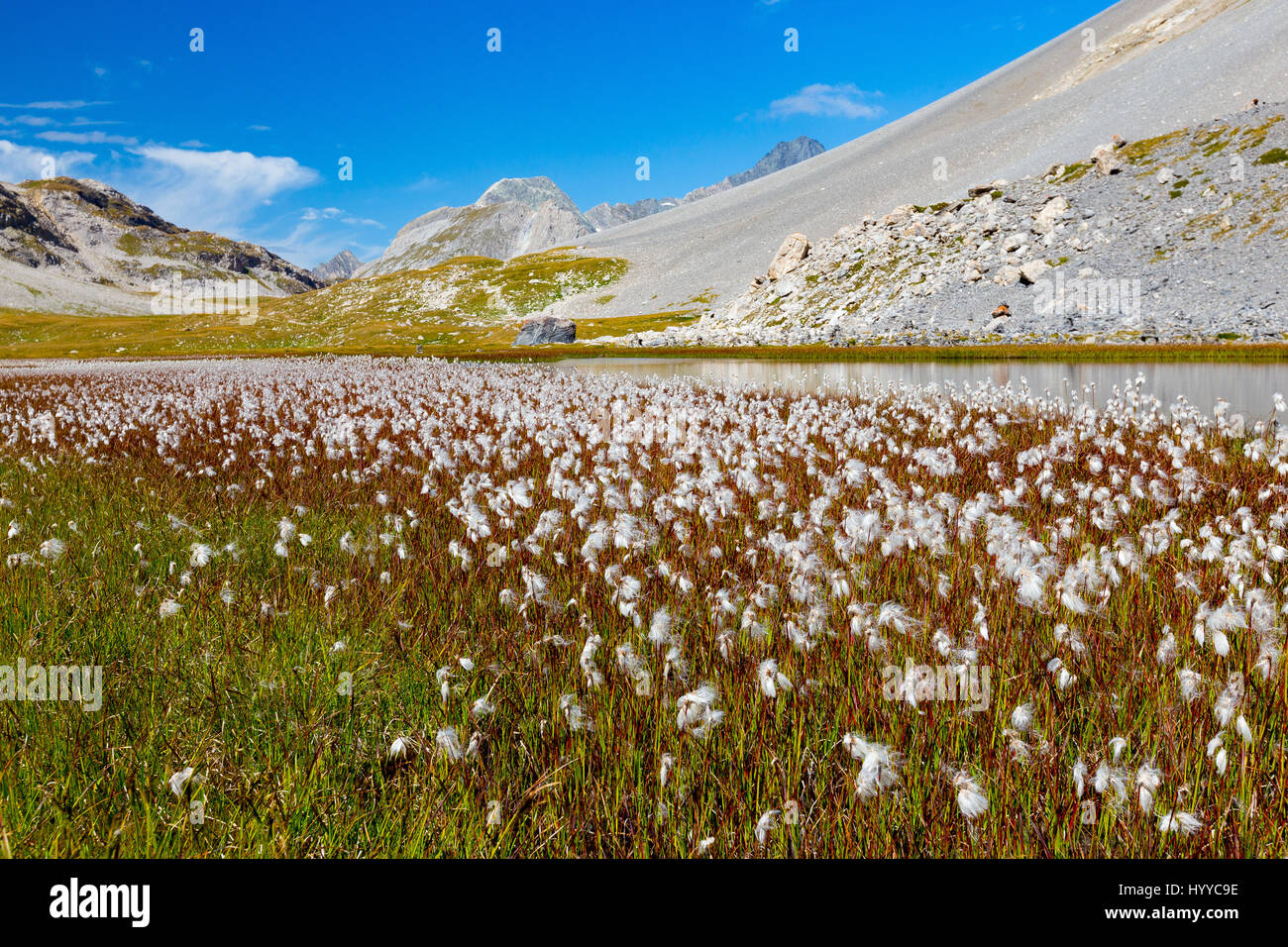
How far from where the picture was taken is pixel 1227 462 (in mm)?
8570

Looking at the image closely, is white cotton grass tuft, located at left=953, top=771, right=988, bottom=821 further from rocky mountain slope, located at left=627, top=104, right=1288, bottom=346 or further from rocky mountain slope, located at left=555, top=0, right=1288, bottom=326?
rocky mountain slope, located at left=555, top=0, right=1288, bottom=326

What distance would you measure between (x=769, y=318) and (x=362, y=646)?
7390 cm

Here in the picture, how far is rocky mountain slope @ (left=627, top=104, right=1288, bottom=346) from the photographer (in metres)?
47.9

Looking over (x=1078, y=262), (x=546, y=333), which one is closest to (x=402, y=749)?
(x=1078, y=262)

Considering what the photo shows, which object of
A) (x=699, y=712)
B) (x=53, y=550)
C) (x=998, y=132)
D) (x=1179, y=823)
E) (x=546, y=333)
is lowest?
(x=1179, y=823)

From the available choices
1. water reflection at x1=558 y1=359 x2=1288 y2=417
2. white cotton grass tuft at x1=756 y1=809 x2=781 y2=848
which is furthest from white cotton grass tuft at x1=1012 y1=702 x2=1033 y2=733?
water reflection at x1=558 y1=359 x2=1288 y2=417

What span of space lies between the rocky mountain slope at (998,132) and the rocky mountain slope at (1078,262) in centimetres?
2555

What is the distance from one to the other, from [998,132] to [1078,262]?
92.7 meters

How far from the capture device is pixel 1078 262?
190 feet

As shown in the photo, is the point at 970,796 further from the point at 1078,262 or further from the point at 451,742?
the point at 1078,262

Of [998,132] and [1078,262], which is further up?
[998,132]

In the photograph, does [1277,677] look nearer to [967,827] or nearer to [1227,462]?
[967,827]

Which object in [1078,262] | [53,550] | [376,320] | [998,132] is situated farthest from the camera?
[376,320]
